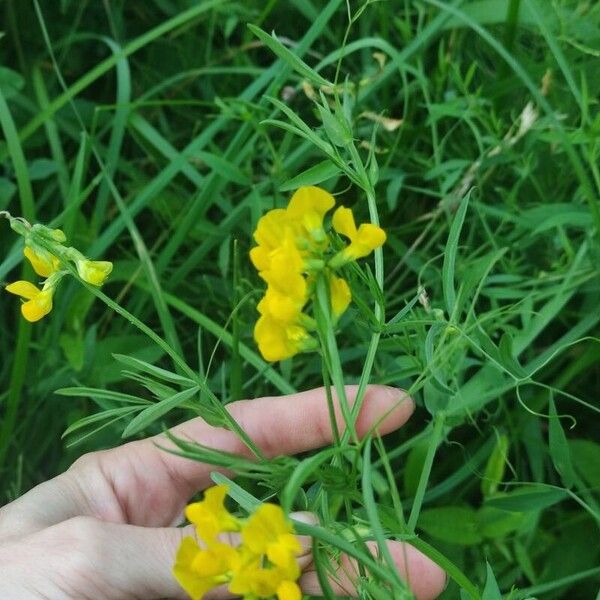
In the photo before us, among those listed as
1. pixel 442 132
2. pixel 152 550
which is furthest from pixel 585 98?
pixel 152 550

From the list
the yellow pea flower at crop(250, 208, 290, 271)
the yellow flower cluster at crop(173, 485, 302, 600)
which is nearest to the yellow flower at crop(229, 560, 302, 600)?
the yellow flower cluster at crop(173, 485, 302, 600)

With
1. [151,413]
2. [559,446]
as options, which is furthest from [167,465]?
[559,446]

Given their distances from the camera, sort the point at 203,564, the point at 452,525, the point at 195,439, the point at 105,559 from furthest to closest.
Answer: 1. the point at 452,525
2. the point at 195,439
3. the point at 105,559
4. the point at 203,564

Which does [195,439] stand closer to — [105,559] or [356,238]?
[105,559]

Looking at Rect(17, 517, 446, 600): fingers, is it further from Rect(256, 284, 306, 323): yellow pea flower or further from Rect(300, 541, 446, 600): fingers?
Rect(256, 284, 306, 323): yellow pea flower

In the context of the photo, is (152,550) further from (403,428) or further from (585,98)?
(585,98)
